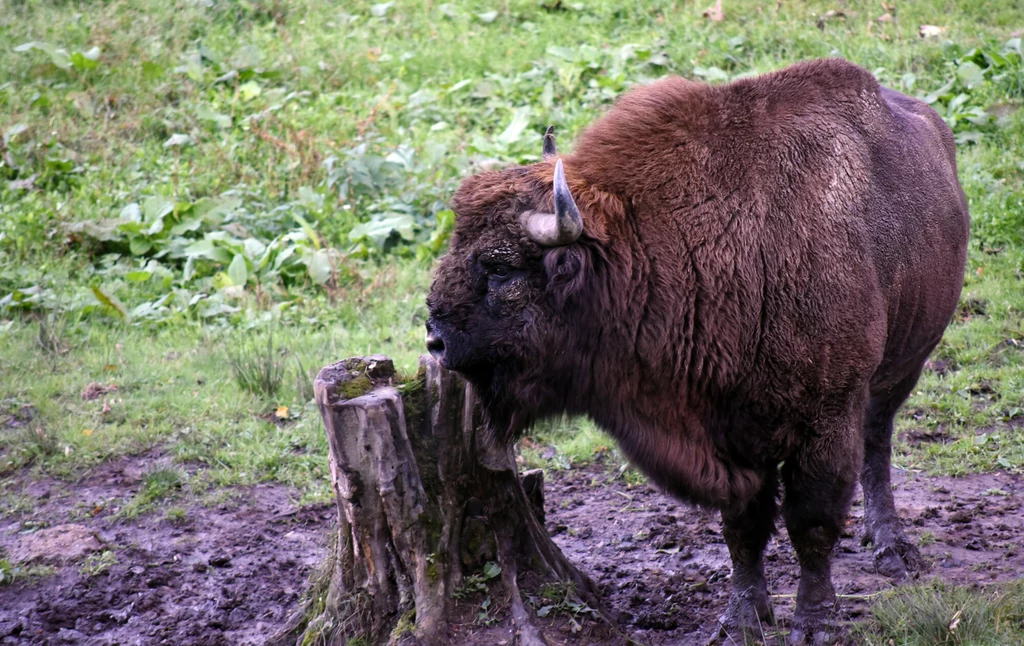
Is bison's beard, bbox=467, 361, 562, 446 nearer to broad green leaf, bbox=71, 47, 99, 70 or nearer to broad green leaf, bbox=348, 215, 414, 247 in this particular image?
broad green leaf, bbox=348, 215, 414, 247

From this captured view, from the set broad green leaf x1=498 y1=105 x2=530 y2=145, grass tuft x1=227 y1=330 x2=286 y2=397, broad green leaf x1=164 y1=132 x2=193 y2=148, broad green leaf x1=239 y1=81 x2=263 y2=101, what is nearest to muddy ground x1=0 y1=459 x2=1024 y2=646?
grass tuft x1=227 y1=330 x2=286 y2=397

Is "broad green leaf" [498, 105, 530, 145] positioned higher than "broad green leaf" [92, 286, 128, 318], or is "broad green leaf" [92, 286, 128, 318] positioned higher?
"broad green leaf" [498, 105, 530, 145]

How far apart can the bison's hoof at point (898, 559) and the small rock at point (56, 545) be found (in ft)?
12.5

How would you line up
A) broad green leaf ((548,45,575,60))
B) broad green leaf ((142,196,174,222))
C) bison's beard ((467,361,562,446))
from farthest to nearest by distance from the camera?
1. broad green leaf ((548,45,575,60))
2. broad green leaf ((142,196,174,222))
3. bison's beard ((467,361,562,446))

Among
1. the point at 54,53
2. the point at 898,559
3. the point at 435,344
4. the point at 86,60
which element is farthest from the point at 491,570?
the point at 54,53

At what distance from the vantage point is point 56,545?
190 inches

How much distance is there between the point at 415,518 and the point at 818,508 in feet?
5.21

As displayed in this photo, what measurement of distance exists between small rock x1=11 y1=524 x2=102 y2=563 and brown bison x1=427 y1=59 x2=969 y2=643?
7.97 feet

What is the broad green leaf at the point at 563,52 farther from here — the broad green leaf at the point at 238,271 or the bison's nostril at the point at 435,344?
the bison's nostril at the point at 435,344

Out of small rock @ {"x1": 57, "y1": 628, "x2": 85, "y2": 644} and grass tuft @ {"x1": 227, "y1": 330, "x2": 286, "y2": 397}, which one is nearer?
small rock @ {"x1": 57, "y1": 628, "x2": 85, "y2": 644}

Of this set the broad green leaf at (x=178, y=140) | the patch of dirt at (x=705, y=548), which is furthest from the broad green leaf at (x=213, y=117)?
the patch of dirt at (x=705, y=548)

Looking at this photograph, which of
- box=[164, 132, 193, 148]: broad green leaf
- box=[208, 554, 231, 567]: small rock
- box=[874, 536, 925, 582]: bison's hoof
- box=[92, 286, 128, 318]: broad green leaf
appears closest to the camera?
box=[874, 536, 925, 582]: bison's hoof

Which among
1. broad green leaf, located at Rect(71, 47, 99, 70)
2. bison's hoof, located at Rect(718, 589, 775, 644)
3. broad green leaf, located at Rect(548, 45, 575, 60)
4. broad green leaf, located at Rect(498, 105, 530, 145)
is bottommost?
bison's hoof, located at Rect(718, 589, 775, 644)

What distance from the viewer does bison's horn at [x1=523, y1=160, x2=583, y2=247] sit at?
3.27 metres
